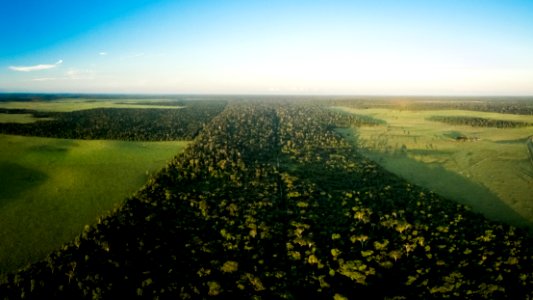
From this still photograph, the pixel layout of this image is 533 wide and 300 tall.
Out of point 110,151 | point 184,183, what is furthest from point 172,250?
point 110,151

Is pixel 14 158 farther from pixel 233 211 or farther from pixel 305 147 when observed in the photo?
pixel 305 147

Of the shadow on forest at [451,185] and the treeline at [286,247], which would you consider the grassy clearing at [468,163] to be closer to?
the shadow on forest at [451,185]

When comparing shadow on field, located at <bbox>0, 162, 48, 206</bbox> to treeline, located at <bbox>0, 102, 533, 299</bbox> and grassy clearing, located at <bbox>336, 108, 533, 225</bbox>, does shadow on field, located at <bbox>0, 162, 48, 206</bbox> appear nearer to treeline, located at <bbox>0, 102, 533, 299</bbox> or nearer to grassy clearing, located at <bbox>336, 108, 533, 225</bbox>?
treeline, located at <bbox>0, 102, 533, 299</bbox>

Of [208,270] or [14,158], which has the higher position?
[14,158]

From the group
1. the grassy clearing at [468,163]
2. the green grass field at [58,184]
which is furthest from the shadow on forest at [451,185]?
the green grass field at [58,184]

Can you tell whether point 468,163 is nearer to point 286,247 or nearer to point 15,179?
point 286,247

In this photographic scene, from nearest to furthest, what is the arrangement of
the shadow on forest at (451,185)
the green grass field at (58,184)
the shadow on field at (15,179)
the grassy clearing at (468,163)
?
the green grass field at (58,184) < the shadow on forest at (451,185) < the grassy clearing at (468,163) < the shadow on field at (15,179)

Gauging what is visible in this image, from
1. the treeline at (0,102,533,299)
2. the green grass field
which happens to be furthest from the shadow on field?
the treeline at (0,102,533,299)
